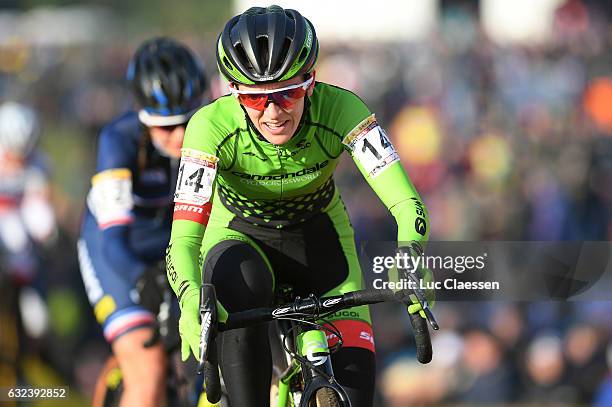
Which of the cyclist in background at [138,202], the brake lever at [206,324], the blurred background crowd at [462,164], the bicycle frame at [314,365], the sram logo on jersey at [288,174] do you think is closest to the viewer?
the brake lever at [206,324]

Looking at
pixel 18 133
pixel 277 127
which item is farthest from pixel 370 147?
pixel 18 133

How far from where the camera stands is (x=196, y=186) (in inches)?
237

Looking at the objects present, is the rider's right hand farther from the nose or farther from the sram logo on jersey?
the nose

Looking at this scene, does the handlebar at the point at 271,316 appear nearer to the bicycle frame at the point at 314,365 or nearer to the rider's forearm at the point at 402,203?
the bicycle frame at the point at 314,365

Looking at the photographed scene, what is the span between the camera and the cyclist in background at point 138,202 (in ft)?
27.7

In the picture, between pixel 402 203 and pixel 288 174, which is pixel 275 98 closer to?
pixel 288 174

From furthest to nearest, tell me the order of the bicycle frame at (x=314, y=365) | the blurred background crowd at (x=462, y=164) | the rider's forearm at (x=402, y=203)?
1. the blurred background crowd at (x=462, y=164)
2. the rider's forearm at (x=402, y=203)
3. the bicycle frame at (x=314, y=365)

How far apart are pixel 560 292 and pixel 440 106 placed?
952 centimetres

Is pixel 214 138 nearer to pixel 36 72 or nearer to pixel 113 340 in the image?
pixel 113 340

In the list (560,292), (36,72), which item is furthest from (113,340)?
(36,72)

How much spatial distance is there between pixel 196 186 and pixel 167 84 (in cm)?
290

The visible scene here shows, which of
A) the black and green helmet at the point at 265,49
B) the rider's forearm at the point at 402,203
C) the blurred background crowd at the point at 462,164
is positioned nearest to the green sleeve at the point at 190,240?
the black and green helmet at the point at 265,49

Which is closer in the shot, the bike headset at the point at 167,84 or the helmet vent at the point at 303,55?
the helmet vent at the point at 303,55

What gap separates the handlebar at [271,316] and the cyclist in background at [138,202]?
2.73 metres
